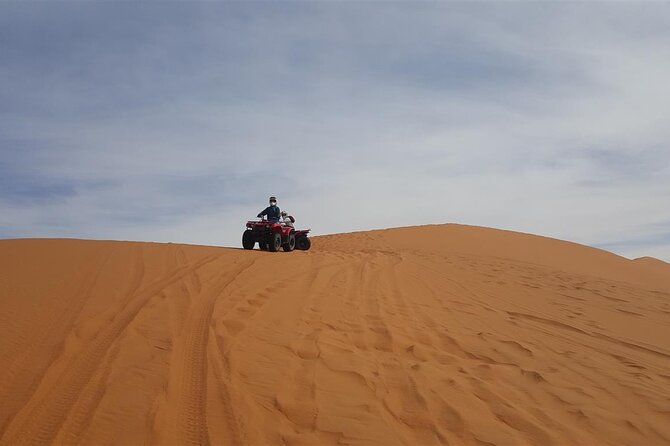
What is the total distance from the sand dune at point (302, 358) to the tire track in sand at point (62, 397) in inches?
0.6

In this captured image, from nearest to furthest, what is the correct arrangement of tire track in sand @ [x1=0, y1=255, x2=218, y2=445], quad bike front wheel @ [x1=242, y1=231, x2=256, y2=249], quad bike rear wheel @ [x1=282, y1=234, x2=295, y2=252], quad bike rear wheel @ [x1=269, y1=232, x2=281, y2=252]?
1. tire track in sand @ [x1=0, y1=255, x2=218, y2=445]
2. quad bike rear wheel @ [x1=269, y1=232, x2=281, y2=252]
3. quad bike front wheel @ [x1=242, y1=231, x2=256, y2=249]
4. quad bike rear wheel @ [x1=282, y1=234, x2=295, y2=252]

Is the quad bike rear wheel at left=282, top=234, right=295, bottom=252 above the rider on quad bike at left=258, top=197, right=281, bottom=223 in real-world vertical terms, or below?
below

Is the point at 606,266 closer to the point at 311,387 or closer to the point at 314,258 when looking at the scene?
the point at 314,258

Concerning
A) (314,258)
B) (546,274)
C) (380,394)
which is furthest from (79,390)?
(546,274)

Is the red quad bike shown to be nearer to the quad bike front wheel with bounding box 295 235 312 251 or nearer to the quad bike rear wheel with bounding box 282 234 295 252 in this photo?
the quad bike rear wheel with bounding box 282 234 295 252

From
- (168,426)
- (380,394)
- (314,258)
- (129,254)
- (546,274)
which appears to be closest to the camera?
(168,426)

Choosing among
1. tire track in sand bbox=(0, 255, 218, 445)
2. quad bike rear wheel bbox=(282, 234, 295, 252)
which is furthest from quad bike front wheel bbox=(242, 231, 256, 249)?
tire track in sand bbox=(0, 255, 218, 445)

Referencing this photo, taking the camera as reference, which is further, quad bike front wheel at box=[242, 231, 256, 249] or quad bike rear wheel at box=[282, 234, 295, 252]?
quad bike rear wheel at box=[282, 234, 295, 252]

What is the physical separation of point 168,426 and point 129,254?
6.39 m

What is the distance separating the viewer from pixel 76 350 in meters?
4.59

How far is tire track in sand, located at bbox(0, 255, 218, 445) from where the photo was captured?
3236mm

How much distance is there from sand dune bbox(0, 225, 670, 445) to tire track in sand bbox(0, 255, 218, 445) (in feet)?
0.05

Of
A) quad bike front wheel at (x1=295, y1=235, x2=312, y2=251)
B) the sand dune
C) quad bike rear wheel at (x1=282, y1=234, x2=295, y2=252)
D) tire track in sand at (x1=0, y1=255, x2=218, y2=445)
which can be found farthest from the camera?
quad bike front wheel at (x1=295, y1=235, x2=312, y2=251)

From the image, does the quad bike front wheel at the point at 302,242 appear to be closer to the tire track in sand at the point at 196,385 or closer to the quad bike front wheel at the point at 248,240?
the quad bike front wheel at the point at 248,240
